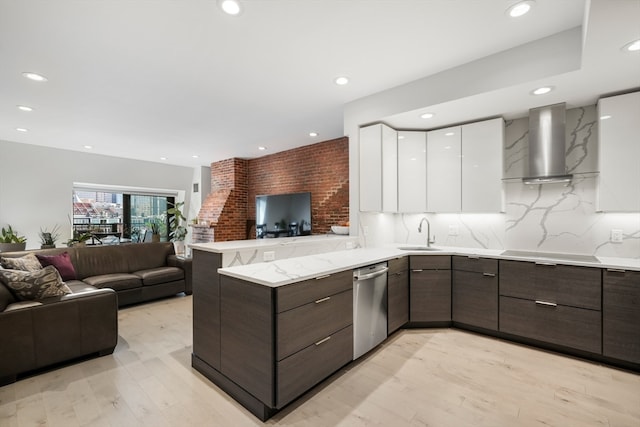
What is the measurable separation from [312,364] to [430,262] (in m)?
1.83

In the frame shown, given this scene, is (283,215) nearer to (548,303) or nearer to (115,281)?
(115,281)

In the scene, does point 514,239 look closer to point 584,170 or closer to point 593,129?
point 584,170

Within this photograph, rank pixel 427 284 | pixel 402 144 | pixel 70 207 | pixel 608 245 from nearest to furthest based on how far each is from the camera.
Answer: pixel 608 245 → pixel 427 284 → pixel 402 144 → pixel 70 207

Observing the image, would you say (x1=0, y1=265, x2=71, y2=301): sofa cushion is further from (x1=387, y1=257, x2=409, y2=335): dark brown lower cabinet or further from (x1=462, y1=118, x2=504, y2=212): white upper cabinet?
(x1=462, y1=118, x2=504, y2=212): white upper cabinet

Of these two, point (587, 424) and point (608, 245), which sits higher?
point (608, 245)

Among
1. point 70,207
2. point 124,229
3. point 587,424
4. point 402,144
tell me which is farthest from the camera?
point 124,229

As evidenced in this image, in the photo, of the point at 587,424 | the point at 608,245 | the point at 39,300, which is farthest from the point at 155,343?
the point at 608,245

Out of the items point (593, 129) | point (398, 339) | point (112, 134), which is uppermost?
point (112, 134)

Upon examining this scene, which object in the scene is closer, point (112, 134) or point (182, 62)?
point (182, 62)

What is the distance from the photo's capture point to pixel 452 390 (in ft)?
6.81

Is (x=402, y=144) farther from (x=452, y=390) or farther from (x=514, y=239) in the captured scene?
(x=452, y=390)

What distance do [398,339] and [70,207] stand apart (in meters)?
7.17

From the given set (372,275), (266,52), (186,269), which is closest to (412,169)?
(372,275)

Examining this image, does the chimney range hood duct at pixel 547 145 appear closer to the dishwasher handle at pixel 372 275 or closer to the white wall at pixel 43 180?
the dishwasher handle at pixel 372 275
